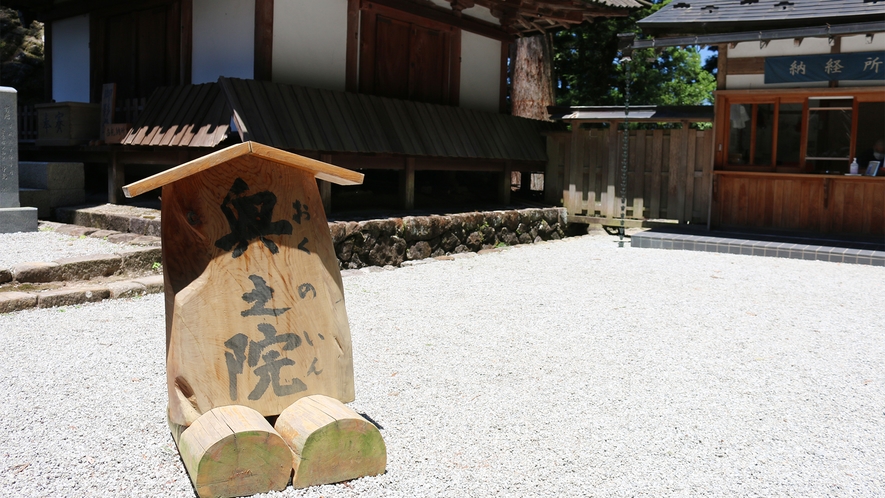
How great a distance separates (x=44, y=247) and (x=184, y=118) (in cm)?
206

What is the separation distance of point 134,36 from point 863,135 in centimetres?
1060

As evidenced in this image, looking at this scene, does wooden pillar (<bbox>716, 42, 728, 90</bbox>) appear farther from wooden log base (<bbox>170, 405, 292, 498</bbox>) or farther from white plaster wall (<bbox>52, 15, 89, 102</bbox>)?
wooden log base (<bbox>170, 405, 292, 498</bbox>)

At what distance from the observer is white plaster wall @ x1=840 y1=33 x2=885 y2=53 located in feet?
33.2

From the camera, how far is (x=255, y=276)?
306 centimetres

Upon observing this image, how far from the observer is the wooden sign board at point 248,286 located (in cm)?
294

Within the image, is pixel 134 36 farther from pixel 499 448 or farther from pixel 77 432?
pixel 499 448

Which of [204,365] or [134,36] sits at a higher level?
[134,36]

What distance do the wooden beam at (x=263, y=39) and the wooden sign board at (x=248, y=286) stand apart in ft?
18.6

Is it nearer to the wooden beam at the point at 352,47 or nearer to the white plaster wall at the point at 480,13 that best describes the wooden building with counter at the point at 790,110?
the white plaster wall at the point at 480,13

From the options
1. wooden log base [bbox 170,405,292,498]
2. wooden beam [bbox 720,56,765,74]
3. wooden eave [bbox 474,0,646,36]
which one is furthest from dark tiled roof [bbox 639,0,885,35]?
wooden log base [bbox 170,405,292,498]

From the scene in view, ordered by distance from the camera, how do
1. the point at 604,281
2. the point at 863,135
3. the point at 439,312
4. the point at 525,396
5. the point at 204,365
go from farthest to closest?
1. the point at 863,135
2. the point at 604,281
3. the point at 439,312
4. the point at 525,396
5. the point at 204,365

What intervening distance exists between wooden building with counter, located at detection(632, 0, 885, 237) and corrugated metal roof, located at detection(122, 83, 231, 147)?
21.3ft

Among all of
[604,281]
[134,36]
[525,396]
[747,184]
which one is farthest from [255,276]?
[747,184]

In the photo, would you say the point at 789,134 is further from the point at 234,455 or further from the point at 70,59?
the point at 70,59
